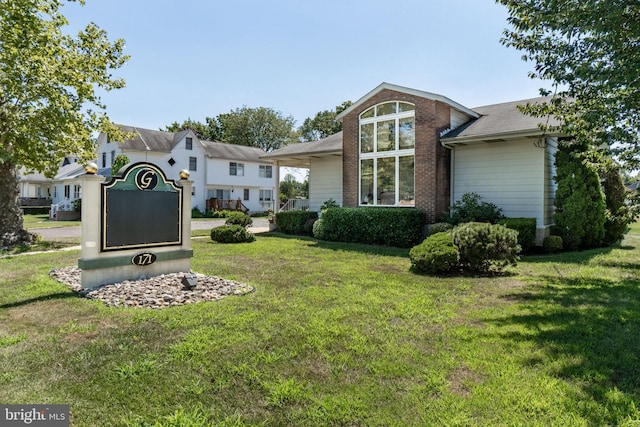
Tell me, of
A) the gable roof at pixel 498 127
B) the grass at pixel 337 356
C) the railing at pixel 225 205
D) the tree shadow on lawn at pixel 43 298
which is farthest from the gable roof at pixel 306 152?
the railing at pixel 225 205

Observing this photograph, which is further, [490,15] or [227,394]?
[490,15]

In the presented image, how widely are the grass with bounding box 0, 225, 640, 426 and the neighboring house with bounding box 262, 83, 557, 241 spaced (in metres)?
5.75

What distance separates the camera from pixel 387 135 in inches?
537

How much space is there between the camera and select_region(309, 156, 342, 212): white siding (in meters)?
16.4

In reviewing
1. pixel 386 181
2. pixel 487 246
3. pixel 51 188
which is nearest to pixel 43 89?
pixel 386 181

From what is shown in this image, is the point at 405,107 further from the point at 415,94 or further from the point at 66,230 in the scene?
the point at 66,230

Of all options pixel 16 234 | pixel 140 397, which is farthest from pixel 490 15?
pixel 16 234

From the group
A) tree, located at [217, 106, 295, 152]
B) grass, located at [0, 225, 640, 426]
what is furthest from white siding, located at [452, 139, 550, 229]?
tree, located at [217, 106, 295, 152]

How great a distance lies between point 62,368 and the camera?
10.8ft

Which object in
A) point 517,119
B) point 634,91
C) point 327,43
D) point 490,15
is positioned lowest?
point 634,91

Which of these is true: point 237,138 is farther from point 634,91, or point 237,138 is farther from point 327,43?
point 634,91

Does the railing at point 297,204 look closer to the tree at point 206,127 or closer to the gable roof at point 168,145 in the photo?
the gable roof at point 168,145

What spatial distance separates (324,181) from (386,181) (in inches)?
157

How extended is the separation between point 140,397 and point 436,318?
3.58 m
